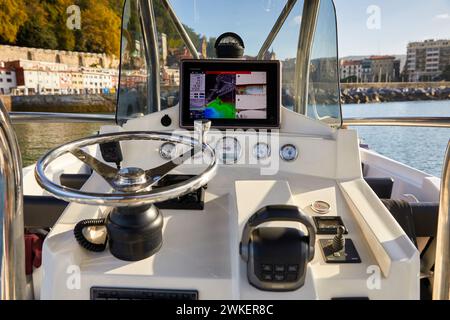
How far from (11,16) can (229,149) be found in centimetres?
2114

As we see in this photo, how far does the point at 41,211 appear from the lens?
1321 mm

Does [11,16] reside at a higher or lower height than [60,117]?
higher

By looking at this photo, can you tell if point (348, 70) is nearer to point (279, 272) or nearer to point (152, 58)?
point (152, 58)

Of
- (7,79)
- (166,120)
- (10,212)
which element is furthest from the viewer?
(7,79)

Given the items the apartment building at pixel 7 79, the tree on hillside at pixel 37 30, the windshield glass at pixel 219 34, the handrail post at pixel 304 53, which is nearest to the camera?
the windshield glass at pixel 219 34

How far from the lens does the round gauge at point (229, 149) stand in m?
1.43

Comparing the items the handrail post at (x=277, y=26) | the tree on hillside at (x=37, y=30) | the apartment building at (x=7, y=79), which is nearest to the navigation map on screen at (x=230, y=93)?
the handrail post at (x=277, y=26)

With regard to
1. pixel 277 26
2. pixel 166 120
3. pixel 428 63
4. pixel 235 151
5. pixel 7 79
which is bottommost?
pixel 235 151

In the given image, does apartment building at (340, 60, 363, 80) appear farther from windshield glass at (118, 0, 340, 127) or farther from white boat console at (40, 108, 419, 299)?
white boat console at (40, 108, 419, 299)

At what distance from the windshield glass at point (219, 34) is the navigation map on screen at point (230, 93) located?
60cm

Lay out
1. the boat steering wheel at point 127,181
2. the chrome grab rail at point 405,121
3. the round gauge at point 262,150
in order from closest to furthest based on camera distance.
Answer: the boat steering wheel at point 127,181, the round gauge at point 262,150, the chrome grab rail at point 405,121

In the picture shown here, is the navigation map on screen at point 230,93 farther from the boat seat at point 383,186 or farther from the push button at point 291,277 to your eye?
the push button at point 291,277

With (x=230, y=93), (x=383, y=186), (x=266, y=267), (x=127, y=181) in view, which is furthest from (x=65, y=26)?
(x=266, y=267)

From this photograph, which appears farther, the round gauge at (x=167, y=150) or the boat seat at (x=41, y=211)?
the round gauge at (x=167, y=150)
